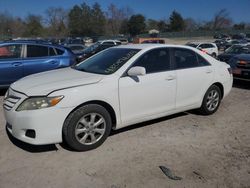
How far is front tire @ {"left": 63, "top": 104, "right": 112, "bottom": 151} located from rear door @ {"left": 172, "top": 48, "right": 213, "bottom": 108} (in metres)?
1.63

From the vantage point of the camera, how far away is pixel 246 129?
17.5 feet

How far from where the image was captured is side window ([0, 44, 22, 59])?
771cm

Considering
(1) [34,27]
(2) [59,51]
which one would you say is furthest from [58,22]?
(2) [59,51]

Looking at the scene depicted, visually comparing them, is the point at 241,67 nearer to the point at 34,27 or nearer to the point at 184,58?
the point at 184,58

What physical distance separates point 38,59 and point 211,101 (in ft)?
15.7

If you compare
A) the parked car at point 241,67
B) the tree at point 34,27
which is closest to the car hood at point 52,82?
the parked car at point 241,67

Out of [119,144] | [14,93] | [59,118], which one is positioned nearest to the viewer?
[59,118]

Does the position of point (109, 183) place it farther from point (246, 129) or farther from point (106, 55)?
point (246, 129)

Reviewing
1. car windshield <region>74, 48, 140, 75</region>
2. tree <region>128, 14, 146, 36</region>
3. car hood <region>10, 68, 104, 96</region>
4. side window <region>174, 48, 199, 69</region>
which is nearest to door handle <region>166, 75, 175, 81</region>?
side window <region>174, 48, 199, 69</region>

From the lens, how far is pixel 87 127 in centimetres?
428

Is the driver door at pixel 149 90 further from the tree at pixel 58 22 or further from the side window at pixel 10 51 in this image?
the tree at pixel 58 22

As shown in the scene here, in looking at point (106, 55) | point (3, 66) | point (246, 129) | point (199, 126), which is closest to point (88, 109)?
point (106, 55)

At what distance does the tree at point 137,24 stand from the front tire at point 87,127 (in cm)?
8046

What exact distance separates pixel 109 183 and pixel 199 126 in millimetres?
2555
